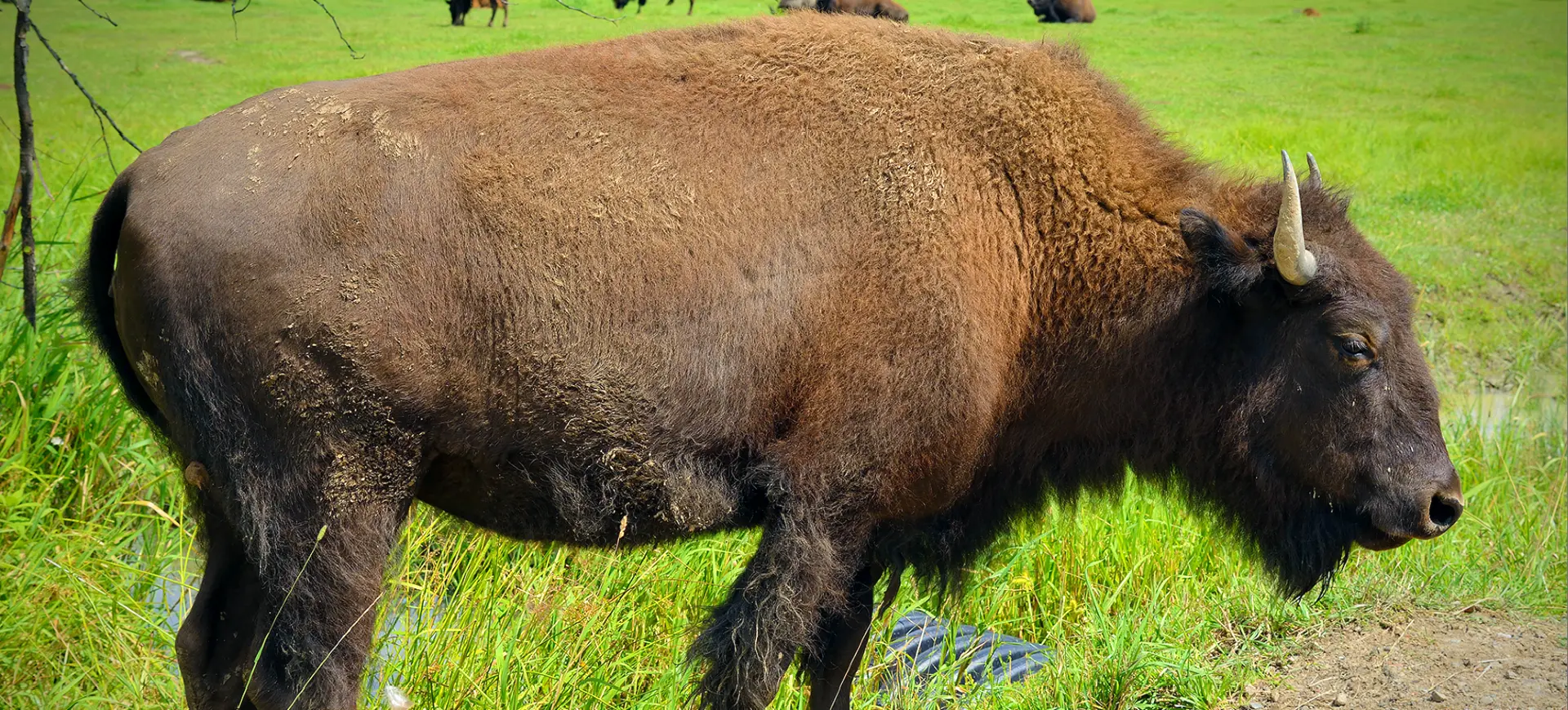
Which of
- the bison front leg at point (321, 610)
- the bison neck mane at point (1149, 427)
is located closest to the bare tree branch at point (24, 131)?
the bison front leg at point (321, 610)

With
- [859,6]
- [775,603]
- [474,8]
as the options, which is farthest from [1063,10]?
[775,603]

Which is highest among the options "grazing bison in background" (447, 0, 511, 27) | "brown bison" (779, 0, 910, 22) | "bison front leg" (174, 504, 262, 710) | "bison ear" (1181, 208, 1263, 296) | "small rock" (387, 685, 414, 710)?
"brown bison" (779, 0, 910, 22)

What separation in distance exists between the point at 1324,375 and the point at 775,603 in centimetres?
166

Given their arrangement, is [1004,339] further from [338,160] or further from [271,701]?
[271,701]

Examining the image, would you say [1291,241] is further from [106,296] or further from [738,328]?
[106,296]

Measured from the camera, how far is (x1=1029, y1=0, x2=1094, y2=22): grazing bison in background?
6787 millimetres

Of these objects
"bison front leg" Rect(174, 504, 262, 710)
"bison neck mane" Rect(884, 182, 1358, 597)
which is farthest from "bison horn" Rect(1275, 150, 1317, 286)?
"bison front leg" Rect(174, 504, 262, 710)

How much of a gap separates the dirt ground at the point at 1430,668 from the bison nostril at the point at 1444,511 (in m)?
1.04

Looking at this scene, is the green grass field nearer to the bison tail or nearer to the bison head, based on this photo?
the bison head

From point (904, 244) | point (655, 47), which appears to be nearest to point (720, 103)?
point (655, 47)

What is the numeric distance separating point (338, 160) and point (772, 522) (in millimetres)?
1432

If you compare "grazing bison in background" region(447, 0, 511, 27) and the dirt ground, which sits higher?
"grazing bison in background" region(447, 0, 511, 27)

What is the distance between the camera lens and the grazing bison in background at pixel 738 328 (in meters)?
2.77

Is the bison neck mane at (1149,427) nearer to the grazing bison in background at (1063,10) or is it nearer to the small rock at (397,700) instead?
the small rock at (397,700)
